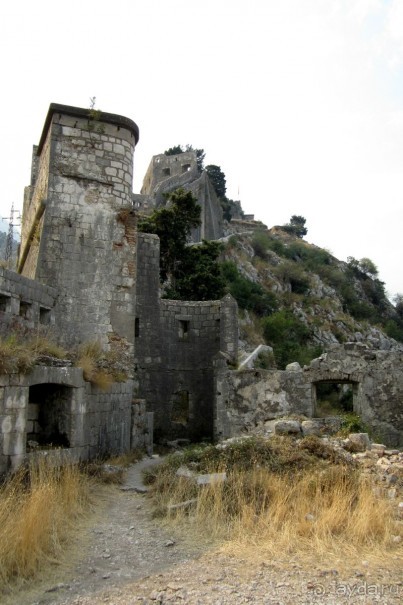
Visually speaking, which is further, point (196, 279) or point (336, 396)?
point (196, 279)

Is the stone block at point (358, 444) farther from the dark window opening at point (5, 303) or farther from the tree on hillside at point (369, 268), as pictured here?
the tree on hillside at point (369, 268)

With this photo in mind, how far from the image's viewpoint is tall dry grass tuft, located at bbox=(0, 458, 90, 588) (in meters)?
5.19

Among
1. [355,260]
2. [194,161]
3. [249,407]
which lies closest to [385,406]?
[249,407]

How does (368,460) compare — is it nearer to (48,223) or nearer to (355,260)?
(48,223)

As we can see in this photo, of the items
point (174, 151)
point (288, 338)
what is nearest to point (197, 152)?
point (174, 151)

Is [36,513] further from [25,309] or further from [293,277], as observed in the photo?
[293,277]

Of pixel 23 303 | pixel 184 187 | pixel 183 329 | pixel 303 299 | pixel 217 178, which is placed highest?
pixel 217 178

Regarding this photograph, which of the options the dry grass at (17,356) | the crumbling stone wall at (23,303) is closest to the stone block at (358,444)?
the dry grass at (17,356)

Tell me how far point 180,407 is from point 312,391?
18.6 ft

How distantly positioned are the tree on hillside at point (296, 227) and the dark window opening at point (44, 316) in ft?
200

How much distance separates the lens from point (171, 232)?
81.3 ft

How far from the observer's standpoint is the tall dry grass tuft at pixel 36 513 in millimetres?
5188

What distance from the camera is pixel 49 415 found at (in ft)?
30.8

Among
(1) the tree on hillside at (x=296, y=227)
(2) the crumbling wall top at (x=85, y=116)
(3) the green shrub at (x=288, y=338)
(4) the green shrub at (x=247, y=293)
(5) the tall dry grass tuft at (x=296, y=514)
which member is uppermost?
(1) the tree on hillside at (x=296, y=227)
